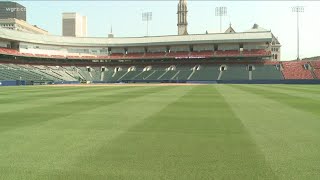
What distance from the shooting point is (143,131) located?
370 inches

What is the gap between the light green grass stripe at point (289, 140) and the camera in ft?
18.7

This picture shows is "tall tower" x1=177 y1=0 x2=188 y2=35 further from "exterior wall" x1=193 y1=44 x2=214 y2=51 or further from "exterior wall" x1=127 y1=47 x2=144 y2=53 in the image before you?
"exterior wall" x1=193 y1=44 x2=214 y2=51

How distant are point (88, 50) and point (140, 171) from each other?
301 feet

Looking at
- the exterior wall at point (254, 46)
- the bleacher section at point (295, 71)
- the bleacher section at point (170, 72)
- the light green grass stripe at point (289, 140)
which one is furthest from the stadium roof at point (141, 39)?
the light green grass stripe at point (289, 140)

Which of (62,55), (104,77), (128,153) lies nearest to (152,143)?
(128,153)

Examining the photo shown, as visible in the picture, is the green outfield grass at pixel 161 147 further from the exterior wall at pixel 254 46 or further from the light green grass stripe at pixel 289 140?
the exterior wall at pixel 254 46

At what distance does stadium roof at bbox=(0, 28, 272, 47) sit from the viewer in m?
82.9

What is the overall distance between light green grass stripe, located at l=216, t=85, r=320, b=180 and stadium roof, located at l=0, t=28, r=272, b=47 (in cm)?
7495

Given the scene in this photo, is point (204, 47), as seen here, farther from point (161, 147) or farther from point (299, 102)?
point (161, 147)

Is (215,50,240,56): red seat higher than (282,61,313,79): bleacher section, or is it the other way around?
(215,50,240,56): red seat

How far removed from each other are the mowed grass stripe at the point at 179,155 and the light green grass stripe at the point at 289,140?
0.28 meters

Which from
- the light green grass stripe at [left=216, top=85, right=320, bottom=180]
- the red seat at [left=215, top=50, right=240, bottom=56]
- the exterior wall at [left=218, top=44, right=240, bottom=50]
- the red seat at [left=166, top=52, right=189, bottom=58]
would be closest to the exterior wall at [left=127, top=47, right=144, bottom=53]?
the red seat at [left=166, top=52, right=189, bottom=58]

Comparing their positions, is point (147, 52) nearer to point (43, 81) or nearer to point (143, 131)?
point (43, 81)

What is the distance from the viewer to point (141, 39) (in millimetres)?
94312
